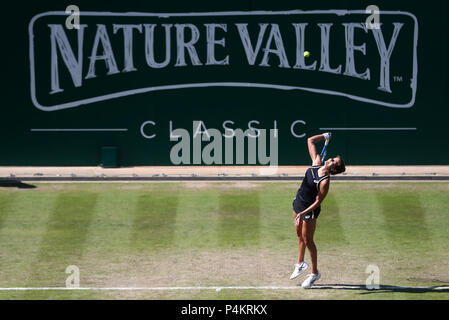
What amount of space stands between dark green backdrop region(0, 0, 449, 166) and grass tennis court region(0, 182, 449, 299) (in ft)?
8.39

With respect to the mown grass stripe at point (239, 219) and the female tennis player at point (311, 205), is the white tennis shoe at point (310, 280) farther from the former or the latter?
the mown grass stripe at point (239, 219)

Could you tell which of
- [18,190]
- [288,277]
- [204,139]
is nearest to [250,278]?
[288,277]

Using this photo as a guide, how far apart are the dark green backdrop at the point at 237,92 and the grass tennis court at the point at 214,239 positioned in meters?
2.56

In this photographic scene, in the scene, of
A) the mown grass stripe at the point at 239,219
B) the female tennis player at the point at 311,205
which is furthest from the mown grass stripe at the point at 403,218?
the female tennis player at the point at 311,205

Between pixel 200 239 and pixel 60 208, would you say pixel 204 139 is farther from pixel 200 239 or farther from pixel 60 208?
pixel 200 239

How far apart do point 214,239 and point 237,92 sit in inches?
317

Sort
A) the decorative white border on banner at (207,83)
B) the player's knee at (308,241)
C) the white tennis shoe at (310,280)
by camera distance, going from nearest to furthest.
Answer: the white tennis shoe at (310,280) → the player's knee at (308,241) → the decorative white border on banner at (207,83)

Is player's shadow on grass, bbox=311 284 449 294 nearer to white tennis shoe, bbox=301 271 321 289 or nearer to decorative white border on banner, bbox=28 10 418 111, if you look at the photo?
white tennis shoe, bbox=301 271 321 289

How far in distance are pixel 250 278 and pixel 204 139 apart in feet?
33.1

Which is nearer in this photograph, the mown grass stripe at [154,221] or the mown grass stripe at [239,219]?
the mown grass stripe at [154,221]

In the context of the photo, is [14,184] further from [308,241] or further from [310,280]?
[310,280]

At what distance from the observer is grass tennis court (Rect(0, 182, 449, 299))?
1079 centimetres

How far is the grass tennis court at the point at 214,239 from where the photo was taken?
10.8 meters

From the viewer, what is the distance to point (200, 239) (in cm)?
1363
